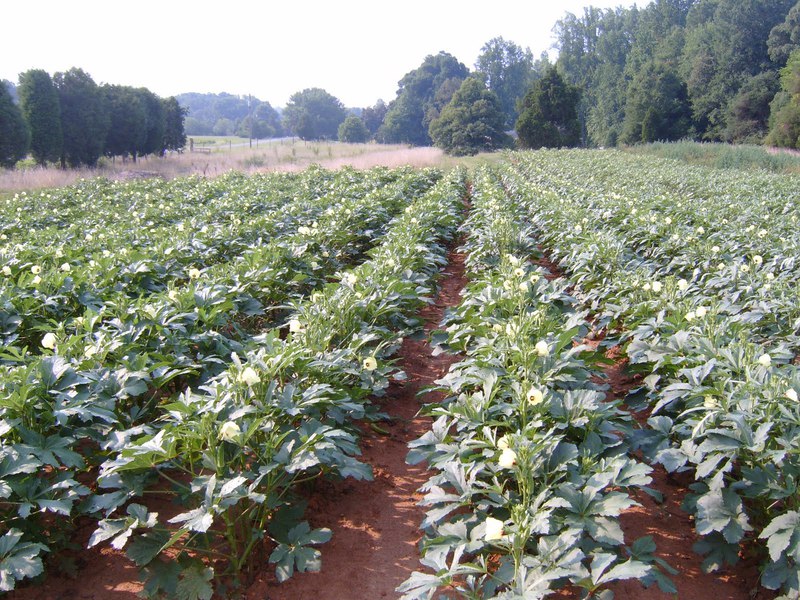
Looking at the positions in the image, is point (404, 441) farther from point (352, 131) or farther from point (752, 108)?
point (352, 131)

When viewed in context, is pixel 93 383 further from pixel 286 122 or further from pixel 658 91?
pixel 286 122

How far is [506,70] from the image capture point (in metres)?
79.9

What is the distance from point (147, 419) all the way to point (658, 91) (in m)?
52.3

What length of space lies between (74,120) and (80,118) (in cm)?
26

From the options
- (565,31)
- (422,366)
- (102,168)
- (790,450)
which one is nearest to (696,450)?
(790,450)

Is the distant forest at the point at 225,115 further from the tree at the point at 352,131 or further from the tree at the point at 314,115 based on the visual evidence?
the tree at the point at 352,131

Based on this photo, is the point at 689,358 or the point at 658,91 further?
the point at 658,91

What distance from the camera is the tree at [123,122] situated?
92.7 ft

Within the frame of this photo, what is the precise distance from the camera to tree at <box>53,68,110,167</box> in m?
25.0

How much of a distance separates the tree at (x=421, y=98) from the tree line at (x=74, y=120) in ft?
141

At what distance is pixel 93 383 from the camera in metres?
2.75

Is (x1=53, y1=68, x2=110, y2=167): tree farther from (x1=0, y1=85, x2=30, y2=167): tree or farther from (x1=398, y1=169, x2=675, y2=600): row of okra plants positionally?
(x1=398, y1=169, x2=675, y2=600): row of okra plants

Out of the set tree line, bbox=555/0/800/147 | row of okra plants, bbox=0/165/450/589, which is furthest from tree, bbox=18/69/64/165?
tree line, bbox=555/0/800/147

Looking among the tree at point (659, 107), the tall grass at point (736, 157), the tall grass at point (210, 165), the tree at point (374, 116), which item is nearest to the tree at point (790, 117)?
the tall grass at point (736, 157)
